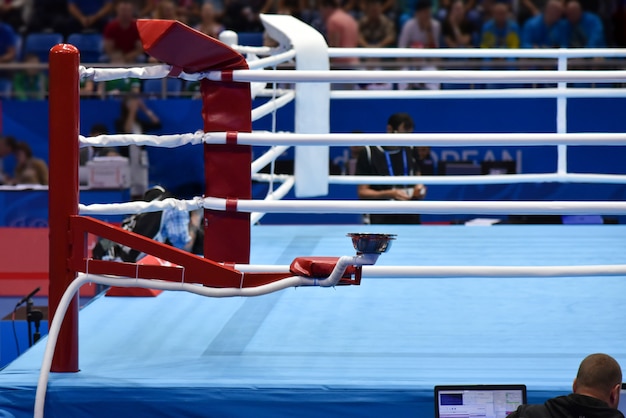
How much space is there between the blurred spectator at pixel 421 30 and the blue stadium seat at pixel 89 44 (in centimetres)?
264

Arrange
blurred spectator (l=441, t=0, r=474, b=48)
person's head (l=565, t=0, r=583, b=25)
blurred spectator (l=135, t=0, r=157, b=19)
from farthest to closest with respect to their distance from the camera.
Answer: blurred spectator (l=135, t=0, r=157, b=19), blurred spectator (l=441, t=0, r=474, b=48), person's head (l=565, t=0, r=583, b=25)

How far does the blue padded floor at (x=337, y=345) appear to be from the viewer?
6.57 feet

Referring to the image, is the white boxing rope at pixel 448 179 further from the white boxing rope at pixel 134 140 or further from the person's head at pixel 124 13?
the person's head at pixel 124 13

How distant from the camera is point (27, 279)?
6.04 meters

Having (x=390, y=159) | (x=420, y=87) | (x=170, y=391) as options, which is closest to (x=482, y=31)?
(x=420, y=87)

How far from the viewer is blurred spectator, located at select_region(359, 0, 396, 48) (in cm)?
795

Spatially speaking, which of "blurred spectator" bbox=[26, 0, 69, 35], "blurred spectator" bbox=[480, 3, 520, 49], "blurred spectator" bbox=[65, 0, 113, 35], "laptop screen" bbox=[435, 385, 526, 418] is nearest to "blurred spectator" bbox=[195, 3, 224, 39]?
"blurred spectator" bbox=[65, 0, 113, 35]

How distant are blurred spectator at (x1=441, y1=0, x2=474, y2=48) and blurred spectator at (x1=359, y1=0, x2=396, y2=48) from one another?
0.44 m

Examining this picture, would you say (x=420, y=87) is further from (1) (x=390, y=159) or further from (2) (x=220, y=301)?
(2) (x=220, y=301)

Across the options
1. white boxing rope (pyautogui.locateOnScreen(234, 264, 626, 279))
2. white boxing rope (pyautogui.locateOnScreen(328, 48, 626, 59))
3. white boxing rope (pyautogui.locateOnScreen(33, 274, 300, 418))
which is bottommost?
white boxing rope (pyautogui.locateOnScreen(33, 274, 300, 418))

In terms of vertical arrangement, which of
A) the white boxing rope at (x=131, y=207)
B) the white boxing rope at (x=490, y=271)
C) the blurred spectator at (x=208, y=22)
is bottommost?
the white boxing rope at (x=490, y=271)

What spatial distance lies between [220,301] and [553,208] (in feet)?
3.68

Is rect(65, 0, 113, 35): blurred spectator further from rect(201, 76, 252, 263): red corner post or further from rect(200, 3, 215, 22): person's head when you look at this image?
rect(201, 76, 252, 263): red corner post

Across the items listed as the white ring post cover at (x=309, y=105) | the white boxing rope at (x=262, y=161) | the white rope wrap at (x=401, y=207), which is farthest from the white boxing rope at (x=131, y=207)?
the white ring post cover at (x=309, y=105)
